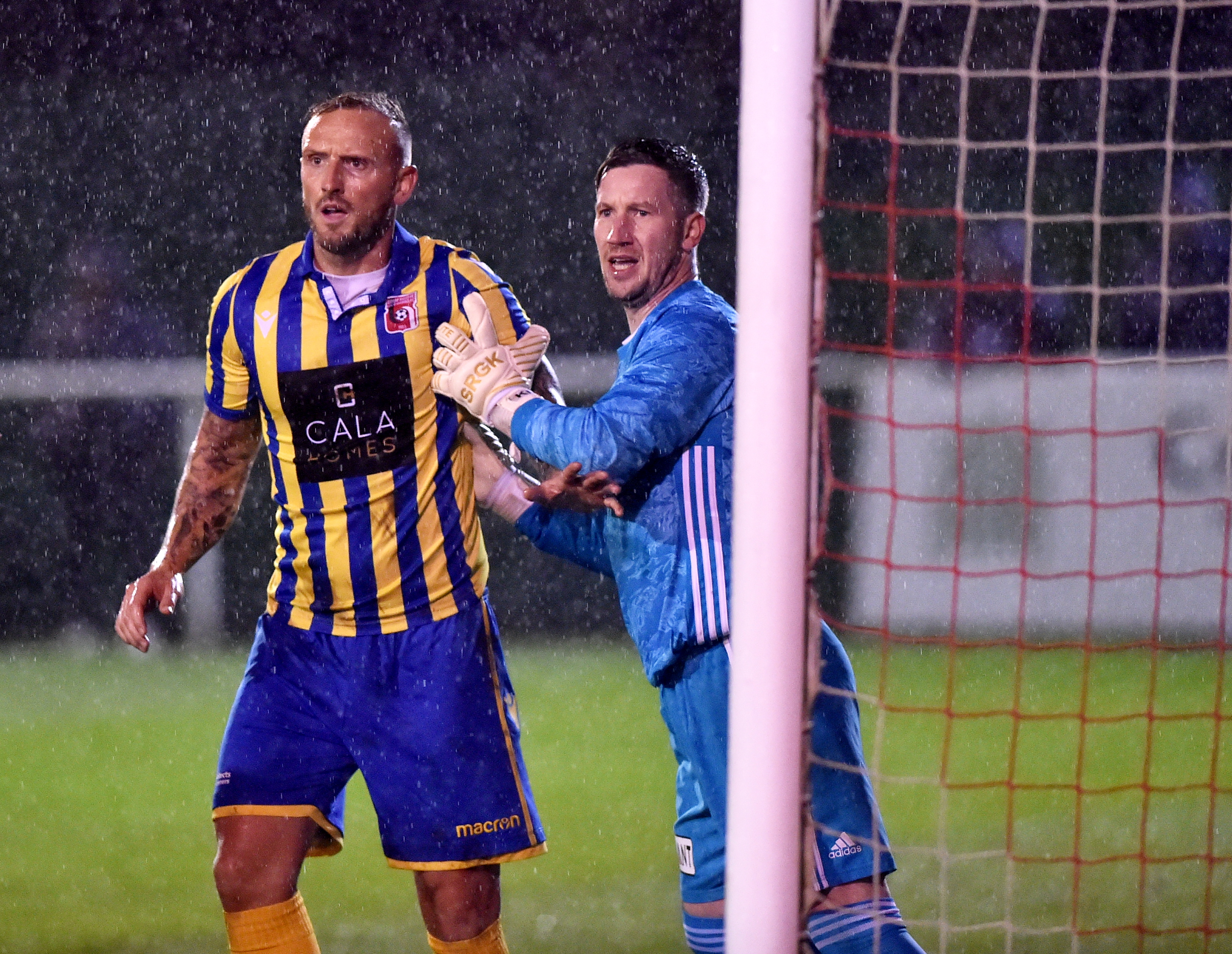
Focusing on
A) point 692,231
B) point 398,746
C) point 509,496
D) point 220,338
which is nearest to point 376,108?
point 220,338

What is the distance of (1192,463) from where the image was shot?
6.54 metres

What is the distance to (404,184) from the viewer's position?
2443mm

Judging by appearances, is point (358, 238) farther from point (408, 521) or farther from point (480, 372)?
point (408, 521)

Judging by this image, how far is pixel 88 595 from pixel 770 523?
581 centimetres

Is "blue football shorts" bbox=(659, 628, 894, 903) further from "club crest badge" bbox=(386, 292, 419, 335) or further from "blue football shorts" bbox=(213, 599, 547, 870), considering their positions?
"club crest badge" bbox=(386, 292, 419, 335)

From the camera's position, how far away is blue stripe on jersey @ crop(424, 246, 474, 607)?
2371mm

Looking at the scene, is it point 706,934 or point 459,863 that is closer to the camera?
point 706,934

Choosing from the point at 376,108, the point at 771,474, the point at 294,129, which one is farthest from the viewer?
the point at 294,129

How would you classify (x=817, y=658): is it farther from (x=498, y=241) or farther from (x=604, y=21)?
(x=604, y=21)

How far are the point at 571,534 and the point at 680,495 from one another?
0.35 m

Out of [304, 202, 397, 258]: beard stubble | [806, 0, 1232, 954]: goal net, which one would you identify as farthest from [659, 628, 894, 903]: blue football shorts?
[304, 202, 397, 258]: beard stubble

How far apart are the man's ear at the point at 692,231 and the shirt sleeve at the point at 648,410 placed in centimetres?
16

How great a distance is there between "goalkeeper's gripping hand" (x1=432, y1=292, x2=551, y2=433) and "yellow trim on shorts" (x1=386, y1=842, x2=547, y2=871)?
2.33ft

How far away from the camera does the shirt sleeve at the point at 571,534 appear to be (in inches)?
96.7
